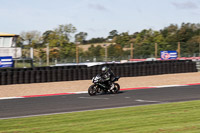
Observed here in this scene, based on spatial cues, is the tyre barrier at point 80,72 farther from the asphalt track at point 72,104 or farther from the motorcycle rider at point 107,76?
the asphalt track at point 72,104

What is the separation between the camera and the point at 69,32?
63.8 m

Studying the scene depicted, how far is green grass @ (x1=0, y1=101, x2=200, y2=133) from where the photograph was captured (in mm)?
7531

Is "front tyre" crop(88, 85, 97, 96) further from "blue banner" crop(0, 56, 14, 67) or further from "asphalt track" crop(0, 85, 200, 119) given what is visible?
"blue banner" crop(0, 56, 14, 67)

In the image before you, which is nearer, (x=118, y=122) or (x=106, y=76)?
(x=118, y=122)

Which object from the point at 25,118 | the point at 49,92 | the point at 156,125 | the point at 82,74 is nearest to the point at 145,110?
the point at 156,125

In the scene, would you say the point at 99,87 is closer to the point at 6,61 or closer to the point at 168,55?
the point at 6,61

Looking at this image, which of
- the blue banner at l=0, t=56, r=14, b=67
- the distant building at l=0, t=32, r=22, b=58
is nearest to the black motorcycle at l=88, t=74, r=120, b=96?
the blue banner at l=0, t=56, r=14, b=67

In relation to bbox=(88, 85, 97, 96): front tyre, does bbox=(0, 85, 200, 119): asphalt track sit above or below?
below

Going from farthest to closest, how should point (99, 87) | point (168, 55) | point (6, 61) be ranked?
point (168, 55), point (6, 61), point (99, 87)

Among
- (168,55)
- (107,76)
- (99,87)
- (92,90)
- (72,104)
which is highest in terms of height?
(168,55)

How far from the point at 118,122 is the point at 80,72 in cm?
1445

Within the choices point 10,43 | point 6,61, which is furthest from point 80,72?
point 10,43

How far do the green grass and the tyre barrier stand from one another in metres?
11.2

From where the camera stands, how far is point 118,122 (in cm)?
839
